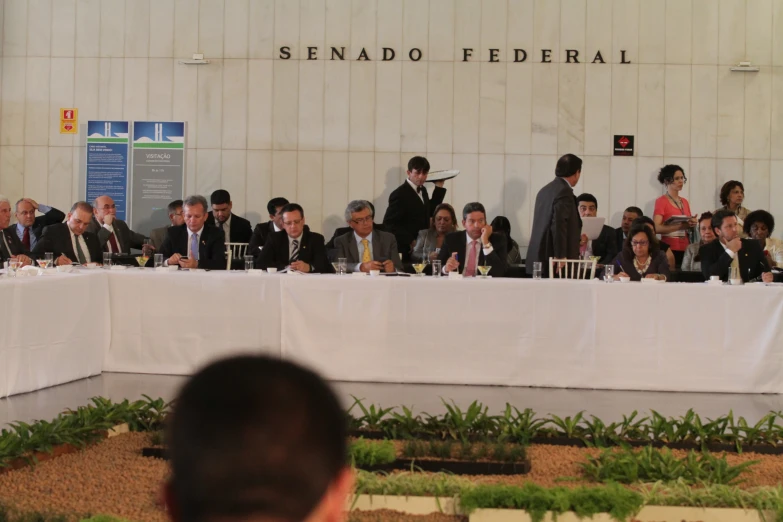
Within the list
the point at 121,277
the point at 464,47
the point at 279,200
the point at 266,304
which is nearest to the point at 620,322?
the point at 266,304

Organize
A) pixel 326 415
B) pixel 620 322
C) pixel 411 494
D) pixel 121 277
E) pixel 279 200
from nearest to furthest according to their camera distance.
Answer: pixel 326 415
pixel 411 494
pixel 620 322
pixel 121 277
pixel 279 200

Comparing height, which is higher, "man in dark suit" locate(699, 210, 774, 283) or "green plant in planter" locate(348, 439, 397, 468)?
"man in dark suit" locate(699, 210, 774, 283)

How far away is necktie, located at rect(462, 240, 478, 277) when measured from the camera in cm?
715

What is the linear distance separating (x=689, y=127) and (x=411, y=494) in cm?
741

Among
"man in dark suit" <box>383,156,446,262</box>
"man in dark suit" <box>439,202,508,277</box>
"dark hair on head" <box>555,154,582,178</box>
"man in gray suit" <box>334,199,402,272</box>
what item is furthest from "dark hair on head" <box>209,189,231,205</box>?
"dark hair on head" <box>555,154,582,178</box>

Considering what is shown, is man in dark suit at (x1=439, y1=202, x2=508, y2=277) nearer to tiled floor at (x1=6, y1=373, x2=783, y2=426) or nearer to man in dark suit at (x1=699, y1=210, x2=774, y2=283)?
tiled floor at (x1=6, y1=373, x2=783, y2=426)

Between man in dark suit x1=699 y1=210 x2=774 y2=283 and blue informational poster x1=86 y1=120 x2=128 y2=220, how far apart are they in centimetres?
578

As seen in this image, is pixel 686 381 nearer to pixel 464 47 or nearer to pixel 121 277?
pixel 121 277

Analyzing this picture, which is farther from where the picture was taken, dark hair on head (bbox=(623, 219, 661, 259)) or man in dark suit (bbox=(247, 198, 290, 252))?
man in dark suit (bbox=(247, 198, 290, 252))

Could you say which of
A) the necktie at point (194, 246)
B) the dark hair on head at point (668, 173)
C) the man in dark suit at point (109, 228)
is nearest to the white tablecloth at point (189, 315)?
the necktie at point (194, 246)

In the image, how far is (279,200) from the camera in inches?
368

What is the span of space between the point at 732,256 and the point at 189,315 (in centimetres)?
367

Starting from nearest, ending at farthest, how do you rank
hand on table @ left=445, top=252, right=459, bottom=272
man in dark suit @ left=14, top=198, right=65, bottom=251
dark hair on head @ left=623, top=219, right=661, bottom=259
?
hand on table @ left=445, top=252, right=459, bottom=272
dark hair on head @ left=623, top=219, right=661, bottom=259
man in dark suit @ left=14, top=198, right=65, bottom=251

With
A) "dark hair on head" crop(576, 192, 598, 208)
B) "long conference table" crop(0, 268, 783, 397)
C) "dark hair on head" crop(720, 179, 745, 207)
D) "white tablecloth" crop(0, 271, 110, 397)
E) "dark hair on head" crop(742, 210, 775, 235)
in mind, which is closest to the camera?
"white tablecloth" crop(0, 271, 110, 397)
